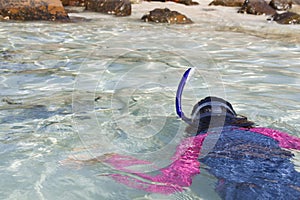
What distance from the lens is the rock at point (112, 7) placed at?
1223cm

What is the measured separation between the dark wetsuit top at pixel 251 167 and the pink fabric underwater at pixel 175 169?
4.3 inches

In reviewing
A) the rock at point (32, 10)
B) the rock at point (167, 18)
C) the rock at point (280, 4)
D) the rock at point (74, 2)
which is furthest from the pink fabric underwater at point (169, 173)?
the rock at point (280, 4)

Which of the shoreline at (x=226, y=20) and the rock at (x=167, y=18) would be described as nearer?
the shoreline at (x=226, y=20)

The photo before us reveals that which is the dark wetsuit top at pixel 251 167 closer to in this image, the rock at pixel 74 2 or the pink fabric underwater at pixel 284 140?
the pink fabric underwater at pixel 284 140

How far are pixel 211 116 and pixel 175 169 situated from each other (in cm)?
60

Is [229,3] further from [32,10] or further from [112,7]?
[32,10]

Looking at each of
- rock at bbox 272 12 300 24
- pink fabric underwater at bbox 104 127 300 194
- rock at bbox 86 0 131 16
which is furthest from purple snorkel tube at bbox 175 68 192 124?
rock at bbox 86 0 131 16

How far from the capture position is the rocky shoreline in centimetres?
1032

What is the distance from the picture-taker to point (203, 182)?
100 inches

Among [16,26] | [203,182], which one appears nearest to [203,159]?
[203,182]

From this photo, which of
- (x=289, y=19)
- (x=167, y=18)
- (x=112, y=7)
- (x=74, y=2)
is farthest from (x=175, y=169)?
(x=74, y=2)

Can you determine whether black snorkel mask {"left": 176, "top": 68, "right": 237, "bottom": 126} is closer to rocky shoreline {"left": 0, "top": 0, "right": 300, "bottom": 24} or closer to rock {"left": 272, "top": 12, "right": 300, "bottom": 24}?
rocky shoreline {"left": 0, "top": 0, "right": 300, "bottom": 24}

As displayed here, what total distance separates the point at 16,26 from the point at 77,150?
6.87 metres

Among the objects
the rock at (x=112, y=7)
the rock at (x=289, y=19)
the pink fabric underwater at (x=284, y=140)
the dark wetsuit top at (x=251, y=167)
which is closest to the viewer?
the dark wetsuit top at (x=251, y=167)
